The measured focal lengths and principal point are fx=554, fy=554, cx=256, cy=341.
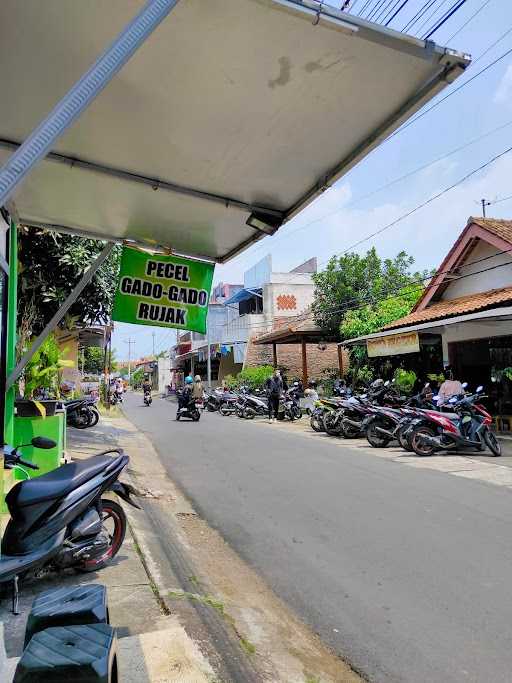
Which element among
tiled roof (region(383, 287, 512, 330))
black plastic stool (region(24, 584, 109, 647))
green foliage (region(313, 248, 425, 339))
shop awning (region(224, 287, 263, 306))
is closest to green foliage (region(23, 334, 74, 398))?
black plastic stool (region(24, 584, 109, 647))

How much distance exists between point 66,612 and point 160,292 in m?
3.33

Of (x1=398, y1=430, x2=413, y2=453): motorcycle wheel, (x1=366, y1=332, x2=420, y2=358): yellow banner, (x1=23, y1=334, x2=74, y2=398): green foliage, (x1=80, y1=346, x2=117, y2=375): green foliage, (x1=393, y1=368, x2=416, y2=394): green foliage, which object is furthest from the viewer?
(x1=80, y1=346, x2=117, y2=375): green foliage

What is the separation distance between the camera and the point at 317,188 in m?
3.91

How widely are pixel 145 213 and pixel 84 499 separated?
2.37m

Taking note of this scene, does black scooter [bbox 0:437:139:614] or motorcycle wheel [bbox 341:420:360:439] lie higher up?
black scooter [bbox 0:437:139:614]

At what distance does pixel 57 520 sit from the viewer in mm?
3635

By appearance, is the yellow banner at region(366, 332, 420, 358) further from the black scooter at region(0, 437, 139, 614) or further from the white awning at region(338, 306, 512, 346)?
the black scooter at region(0, 437, 139, 614)

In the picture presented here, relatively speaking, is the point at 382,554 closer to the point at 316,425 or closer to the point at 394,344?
the point at 316,425

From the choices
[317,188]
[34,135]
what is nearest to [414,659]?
[317,188]

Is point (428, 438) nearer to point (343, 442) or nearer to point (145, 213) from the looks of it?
point (343, 442)

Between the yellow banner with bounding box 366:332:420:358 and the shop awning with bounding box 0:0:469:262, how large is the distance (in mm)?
11218

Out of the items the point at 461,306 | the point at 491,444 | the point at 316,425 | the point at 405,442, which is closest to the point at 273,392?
the point at 316,425

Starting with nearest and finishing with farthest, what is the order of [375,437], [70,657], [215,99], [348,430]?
[70,657] < [215,99] < [375,437] < [348,430]

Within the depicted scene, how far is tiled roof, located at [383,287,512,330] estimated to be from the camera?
13.1 metres
